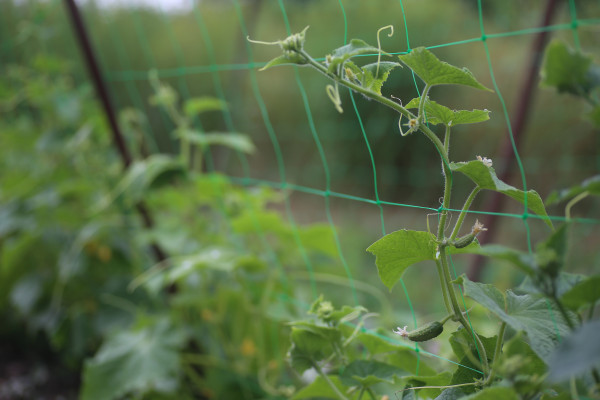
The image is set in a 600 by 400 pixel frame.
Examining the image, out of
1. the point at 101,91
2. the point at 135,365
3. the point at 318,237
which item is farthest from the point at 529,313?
the point at 101,91

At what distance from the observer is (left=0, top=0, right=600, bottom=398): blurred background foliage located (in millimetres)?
1302

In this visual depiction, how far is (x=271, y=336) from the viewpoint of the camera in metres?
1.19

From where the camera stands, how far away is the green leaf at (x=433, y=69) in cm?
51

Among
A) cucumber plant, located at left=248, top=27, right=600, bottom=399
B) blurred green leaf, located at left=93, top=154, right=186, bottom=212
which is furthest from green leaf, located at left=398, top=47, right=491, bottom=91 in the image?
blurred green leaf, located at left=93, top=154, right=186, bottom=212

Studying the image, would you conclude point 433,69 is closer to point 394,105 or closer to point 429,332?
point 394,105

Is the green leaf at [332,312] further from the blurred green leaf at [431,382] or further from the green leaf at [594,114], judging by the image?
the green leaf at [594,114]

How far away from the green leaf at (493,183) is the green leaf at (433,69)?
0.07 meters

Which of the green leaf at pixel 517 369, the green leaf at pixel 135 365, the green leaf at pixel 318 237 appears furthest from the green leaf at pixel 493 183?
the green leaf at pixel 135 365

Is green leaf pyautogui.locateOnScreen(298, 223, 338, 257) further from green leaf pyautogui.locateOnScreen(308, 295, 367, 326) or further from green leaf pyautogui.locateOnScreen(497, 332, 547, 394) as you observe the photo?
green leaf pyautogui.locateOnScreen(497, 332, 547, 394)

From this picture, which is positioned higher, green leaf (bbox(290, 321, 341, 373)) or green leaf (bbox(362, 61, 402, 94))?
green leaf (bbox(362, 61, 402, 94))

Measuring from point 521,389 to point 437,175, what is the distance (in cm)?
288

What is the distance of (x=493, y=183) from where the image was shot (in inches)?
20.6

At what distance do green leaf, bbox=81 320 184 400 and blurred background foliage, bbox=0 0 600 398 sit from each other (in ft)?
0.13

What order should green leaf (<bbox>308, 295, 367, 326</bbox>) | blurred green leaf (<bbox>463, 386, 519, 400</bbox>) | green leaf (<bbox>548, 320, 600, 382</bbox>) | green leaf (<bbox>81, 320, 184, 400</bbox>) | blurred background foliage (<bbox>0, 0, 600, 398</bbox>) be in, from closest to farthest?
green leaf (<bbox>548, 320, 600, 382</bbox>)
blurred green leaf (<bbox>463, 386, 519, 400</bbox>)
green leaf (<bbox>308, 295, 367, 326</bbox>)
green leaf (<bbox>81, 320, 184, 400</bbox>)
blurred background foliage (<bbox>0, 0, 600, 398</bbox>)
